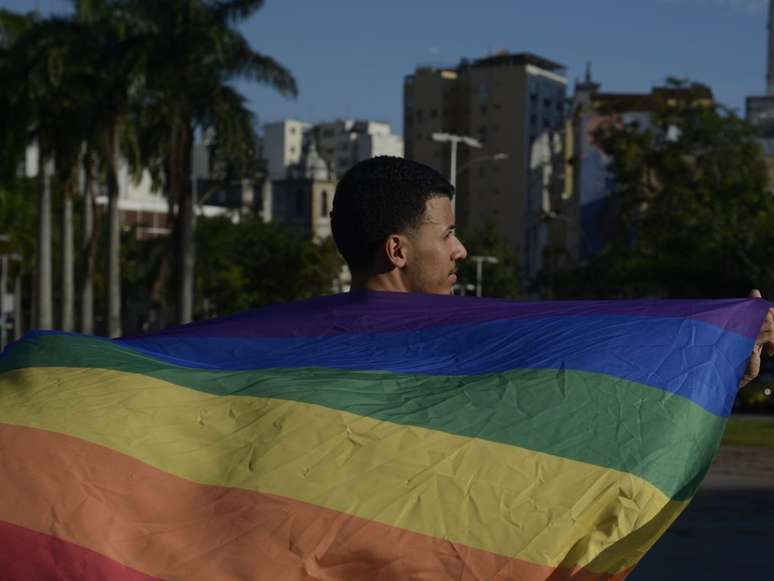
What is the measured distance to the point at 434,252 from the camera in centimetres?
446

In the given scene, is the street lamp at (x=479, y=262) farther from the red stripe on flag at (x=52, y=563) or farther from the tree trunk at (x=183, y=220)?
the red stripe on flag at (x=52, y=563)

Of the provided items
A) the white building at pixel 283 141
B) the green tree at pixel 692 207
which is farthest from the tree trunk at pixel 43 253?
the white building at pixel 283 141

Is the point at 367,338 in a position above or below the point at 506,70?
below

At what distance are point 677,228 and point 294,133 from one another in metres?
137

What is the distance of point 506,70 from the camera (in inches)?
6117

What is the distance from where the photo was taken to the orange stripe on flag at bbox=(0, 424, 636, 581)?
3588mm

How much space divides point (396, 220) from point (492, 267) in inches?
3913

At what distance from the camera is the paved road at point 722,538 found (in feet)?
36.7

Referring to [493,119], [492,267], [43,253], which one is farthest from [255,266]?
[493,119]

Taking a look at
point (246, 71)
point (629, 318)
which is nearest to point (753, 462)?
point (629, 318)

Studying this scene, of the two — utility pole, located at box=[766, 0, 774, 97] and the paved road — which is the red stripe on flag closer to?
the paved road

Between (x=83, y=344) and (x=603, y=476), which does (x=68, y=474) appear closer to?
(x=83, y=344)

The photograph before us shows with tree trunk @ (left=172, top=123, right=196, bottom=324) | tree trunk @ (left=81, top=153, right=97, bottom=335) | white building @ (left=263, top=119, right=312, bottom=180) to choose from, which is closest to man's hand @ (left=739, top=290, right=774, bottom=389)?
tree trunk @ (left=172, top=123, right=196, bottom=324)

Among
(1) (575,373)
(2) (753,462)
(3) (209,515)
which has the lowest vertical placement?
(2) (753,462)
